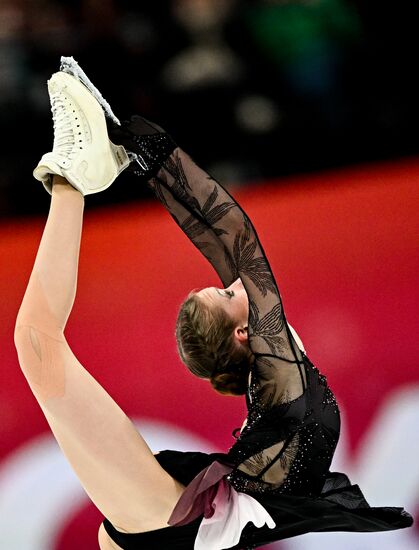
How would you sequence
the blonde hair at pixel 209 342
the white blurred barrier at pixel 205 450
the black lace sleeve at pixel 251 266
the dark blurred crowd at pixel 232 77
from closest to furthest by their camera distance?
the black lace sleeve at pixel 251 266 → the blonde hair at pixel 209 342 → the white blurred barrier at pixel 205 450 → the dark blurred crowd at pixel 232 77

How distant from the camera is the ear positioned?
212 cm

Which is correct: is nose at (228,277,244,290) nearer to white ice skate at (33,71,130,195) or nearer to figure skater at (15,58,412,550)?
figure skater at (15,58,412,550)

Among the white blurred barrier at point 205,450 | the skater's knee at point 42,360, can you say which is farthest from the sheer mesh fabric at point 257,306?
the white blurred barrier at point 205,450

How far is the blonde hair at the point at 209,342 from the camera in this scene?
6.88 feet

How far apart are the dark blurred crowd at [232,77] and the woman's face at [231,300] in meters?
1.27

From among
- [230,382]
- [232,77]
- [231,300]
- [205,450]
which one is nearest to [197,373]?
[230,382]

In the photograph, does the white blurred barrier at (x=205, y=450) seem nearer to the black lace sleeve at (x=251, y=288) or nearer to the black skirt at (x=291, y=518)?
the black skirt at (x=291, y=518)

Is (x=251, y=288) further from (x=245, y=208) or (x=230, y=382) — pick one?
(x=245, y=208)

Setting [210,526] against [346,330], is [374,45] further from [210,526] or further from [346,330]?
[210,526]

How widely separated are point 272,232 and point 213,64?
775mm

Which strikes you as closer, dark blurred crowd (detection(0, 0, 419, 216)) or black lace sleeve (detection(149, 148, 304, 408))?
black lace sleeve (detection(149, 148, 304, 408))

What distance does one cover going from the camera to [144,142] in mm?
2139

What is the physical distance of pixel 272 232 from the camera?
3.02 m

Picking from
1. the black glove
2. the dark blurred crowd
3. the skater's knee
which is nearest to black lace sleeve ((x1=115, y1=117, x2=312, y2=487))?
the black glove
